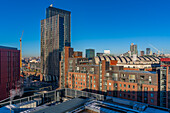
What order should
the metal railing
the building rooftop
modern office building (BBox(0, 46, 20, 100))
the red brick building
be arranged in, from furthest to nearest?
modern office building (BBox(0, 46, 20, 100)) → the metal railing → the red brick building → the building rooftop

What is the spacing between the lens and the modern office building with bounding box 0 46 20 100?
73.3 m

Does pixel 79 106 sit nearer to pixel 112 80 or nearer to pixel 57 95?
pixel 112 80

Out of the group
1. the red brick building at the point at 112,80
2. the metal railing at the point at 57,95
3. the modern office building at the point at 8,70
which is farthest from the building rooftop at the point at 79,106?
the modern office building at the point at 8,70

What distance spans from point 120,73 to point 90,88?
69.8 feet

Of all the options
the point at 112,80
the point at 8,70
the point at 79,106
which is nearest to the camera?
the point at 79,106

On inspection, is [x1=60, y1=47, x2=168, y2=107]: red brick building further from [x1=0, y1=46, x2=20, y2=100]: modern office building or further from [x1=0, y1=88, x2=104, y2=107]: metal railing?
[x1=0, y1=46, x2=20, y2=100]: modern office building

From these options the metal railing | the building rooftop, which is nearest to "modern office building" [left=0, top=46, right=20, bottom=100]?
the metal railing

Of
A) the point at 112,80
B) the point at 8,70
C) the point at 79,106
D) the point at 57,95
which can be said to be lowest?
the point at 57,95

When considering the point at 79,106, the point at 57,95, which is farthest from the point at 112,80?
the point at 79,106

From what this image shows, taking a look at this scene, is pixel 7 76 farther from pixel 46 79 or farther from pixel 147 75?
pixel 46 79

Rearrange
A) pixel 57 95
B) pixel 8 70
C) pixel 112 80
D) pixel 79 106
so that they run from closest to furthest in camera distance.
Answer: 1. pixel 79 106
2. pixel 112 80
3. pixel 57 95
4. pixel 8 70

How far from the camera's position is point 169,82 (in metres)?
52.4

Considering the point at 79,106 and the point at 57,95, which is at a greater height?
the point at 79,106

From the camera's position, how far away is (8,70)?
7831cm
